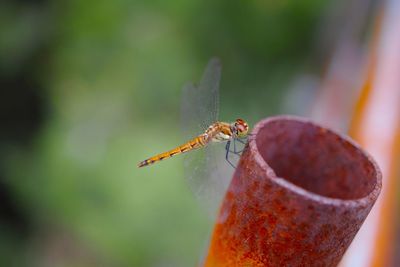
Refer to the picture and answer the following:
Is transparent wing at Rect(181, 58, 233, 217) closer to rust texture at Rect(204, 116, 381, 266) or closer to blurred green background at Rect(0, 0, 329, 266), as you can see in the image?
rust texture at Rect(204, 116, 381, 266)

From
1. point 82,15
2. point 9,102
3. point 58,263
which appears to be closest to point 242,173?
point 58,263

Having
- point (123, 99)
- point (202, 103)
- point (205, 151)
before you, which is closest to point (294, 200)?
point (205, 151)

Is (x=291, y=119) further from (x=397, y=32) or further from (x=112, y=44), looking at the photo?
(x=112, y=44)

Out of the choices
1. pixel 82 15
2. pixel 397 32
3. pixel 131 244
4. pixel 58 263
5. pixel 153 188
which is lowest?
pixel 58 263

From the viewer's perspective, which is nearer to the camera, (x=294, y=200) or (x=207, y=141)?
(x=294, y=200)

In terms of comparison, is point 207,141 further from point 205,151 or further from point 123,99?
point 123,99
